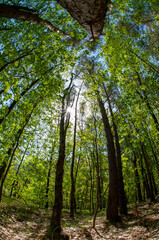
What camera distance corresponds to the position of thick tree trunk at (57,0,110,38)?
2.02 metres

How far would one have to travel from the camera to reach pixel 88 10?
215 centimetres

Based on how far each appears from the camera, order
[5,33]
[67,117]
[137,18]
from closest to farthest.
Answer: [5,33] → [137,18] → [67,117]

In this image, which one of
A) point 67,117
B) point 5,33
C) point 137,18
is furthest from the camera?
point 67,117

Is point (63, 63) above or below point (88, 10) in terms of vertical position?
above

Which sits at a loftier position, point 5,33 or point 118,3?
point 118,3

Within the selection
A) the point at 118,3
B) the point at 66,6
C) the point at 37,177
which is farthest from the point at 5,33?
the point at 37,177

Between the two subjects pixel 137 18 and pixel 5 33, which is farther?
pixel 137 18

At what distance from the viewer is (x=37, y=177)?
1179cm

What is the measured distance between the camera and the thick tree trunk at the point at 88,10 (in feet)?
6.62

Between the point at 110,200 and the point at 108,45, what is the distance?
8.13 m

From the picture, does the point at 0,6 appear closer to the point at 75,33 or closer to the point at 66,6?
the point at 66,6

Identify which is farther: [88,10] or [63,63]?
[63,63]

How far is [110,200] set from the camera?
22.6 feet

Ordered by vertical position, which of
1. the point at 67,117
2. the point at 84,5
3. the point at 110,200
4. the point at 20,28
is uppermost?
the point at 20,28
